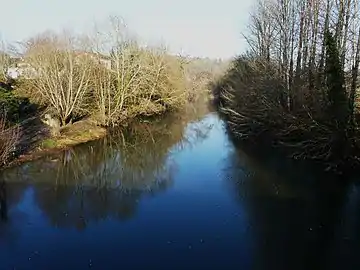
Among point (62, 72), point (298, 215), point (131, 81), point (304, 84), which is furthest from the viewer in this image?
point (131, 81)

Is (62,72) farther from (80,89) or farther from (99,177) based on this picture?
(99,177)

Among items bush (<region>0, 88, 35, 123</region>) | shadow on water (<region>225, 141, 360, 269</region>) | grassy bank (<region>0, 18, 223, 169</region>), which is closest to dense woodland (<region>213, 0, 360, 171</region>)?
shadow on water (<region>225, 141, 360, 269</region>)

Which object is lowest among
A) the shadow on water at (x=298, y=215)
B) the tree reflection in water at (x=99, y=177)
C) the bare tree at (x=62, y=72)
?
the tree reflection in water at (x=99, y=177)

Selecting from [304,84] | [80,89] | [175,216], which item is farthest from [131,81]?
[175,216]

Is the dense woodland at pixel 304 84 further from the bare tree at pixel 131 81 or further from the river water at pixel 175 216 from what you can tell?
the bare tree at pixel 131 81

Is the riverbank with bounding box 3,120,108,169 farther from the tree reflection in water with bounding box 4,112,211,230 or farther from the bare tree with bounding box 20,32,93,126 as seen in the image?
the bare tree with bounding box 20,32,93,126

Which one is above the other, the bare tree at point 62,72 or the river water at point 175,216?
the bare tree at point 62,72

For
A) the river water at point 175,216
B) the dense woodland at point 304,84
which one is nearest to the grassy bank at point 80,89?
the river water at point 175,216
